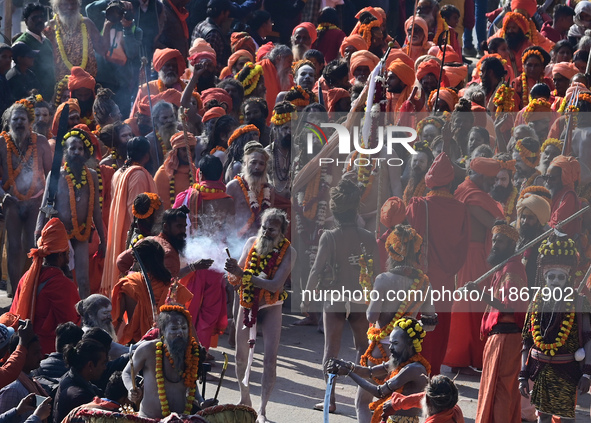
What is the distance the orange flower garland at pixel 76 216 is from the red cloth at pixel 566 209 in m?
4.17

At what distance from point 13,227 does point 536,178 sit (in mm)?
4980

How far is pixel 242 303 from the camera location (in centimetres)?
910

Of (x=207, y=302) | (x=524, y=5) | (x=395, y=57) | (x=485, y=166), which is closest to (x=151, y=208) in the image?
(x=207, y=302)

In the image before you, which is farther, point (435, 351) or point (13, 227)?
point (13, 227)

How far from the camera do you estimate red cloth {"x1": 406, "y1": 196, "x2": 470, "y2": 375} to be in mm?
10156

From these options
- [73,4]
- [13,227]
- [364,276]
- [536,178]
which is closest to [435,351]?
[364,276]

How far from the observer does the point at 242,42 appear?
50.9 ft

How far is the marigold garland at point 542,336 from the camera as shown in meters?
8.30

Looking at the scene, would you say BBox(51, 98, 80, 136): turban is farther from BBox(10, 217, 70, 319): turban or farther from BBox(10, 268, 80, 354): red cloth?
BBox(10, 268, 80, 354): red cloth

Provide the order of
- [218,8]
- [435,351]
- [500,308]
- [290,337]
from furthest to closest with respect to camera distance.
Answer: [218,8]
[290,337]
[435,351]
[500,308]

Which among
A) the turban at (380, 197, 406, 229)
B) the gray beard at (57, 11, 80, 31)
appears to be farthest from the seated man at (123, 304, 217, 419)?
the gray beard at (57, 11, 80, 31)

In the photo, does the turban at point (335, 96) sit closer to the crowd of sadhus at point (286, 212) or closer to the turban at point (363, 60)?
the crowd of sadhus at point (286, 212)

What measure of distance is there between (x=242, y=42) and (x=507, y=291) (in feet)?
25.2

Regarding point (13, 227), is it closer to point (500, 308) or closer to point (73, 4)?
point (73, 4)
